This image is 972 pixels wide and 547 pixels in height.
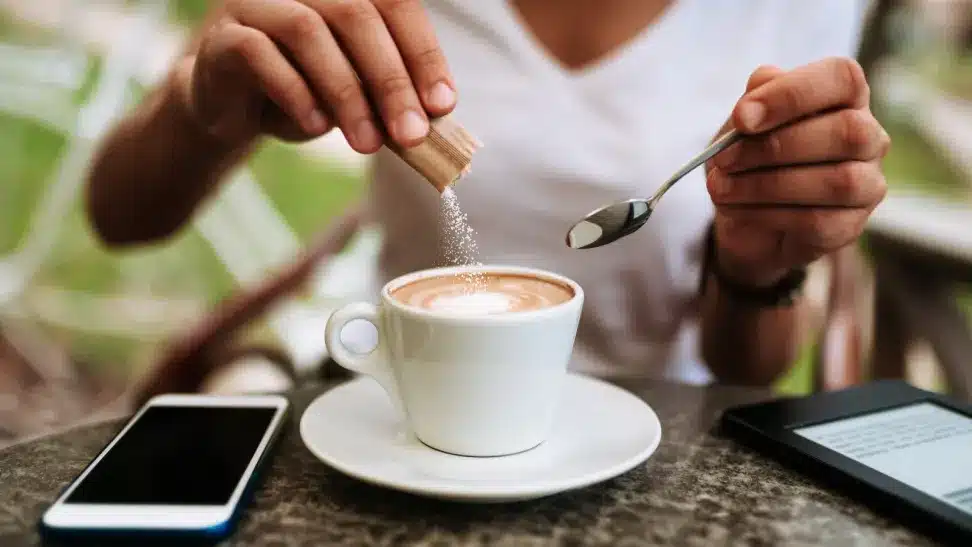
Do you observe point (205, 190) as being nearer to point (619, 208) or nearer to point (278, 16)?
point (278, 16)

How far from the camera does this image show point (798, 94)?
0.63 metres

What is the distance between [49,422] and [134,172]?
1.25 m

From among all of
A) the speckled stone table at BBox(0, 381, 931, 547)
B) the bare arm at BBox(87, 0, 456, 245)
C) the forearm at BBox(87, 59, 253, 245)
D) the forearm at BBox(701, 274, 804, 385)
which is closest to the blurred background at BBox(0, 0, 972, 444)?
the forearm at BBox(87, 59, 253, 245)

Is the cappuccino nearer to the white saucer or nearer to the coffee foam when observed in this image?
the coffee foam

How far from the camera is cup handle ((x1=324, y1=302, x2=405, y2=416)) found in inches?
24.2

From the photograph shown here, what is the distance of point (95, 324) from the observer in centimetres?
219

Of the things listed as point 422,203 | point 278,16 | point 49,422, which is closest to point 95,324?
point 49,422

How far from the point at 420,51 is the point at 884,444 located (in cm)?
50

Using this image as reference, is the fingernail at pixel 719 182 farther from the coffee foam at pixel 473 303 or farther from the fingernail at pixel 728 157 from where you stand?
the coffee foam at pixel 473 303

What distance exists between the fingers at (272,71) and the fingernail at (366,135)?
50mm

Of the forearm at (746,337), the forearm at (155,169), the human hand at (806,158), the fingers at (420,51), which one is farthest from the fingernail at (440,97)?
the forearm at (746,337)

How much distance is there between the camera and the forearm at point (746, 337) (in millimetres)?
1023

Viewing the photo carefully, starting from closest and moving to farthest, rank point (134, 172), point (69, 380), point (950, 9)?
point (134, 172) < point (950, 9) < point (69, 380)

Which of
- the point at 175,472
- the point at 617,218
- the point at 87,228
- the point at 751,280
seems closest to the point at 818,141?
the point at 617,218
